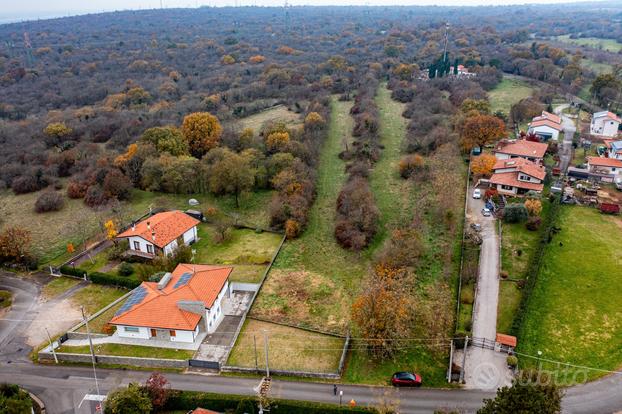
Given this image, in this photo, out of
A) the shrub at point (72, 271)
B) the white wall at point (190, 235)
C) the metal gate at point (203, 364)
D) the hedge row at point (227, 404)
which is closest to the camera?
the hedge row at point (227, 404)

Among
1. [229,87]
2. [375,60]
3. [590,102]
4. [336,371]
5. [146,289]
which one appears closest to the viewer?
[336,371]

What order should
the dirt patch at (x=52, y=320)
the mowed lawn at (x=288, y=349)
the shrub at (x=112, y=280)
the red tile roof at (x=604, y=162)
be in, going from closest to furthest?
the mowed lawn at (x=288, y=349), the dirt patch at (x=52, y=320), the shrub at (x=112, y=280), the red tile roof at (x=604, y=162)

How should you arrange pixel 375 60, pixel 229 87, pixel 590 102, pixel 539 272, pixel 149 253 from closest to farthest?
1. pixel 539 272
2. pixel 149 253
3. pixel 590 102
4. pixel 229 87
5. pixel 375 60

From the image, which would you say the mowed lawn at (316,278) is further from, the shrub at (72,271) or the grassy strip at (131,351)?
the shrub at (72,271)

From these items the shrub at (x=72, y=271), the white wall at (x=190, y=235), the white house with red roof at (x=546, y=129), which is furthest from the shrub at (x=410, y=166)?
the shrub at (x=72, y=271)

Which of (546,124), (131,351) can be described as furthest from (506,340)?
(546,124)

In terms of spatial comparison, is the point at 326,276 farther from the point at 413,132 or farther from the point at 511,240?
the point at 413,132

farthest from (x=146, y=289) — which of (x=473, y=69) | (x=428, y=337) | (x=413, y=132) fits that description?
(x=473, y=69)
